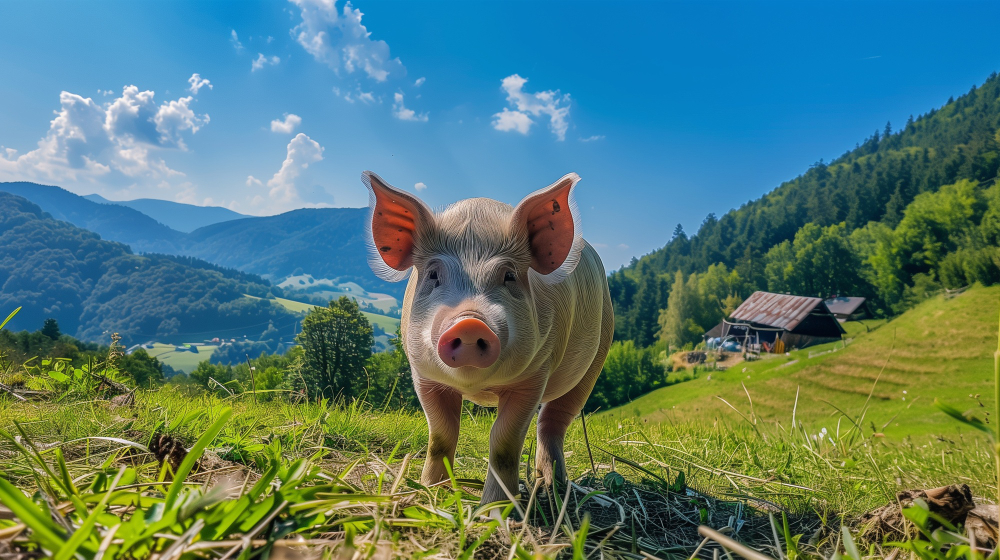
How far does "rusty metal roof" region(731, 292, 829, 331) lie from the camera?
31.5 metres

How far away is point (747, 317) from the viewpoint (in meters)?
35.7

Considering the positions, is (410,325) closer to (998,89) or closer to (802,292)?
(802,292)

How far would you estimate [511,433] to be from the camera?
8.36ft

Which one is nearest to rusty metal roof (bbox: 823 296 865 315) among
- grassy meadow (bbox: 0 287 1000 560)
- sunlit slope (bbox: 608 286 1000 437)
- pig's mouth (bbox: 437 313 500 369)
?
sunlit slope (bbox: 608 286 1000 437)

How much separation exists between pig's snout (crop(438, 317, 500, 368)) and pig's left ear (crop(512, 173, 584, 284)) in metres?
0.76

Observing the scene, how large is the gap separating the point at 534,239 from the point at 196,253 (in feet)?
705

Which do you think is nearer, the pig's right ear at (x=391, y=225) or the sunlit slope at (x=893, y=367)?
the pig's right ear at (x=391, y=225)

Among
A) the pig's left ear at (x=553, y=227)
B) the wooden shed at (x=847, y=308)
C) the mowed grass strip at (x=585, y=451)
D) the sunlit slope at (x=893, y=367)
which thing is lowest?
the sunlit slope at (x=893, y=367)

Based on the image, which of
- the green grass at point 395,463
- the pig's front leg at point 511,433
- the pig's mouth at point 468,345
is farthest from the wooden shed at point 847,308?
the pig's mouth at point 468,345

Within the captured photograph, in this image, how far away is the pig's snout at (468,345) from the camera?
1.97 meters

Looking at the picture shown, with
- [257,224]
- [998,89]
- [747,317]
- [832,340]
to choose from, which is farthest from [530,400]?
[257,224]

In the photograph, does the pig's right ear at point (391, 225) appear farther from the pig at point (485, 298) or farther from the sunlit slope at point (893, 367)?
the sunlit slope at point (893, 367)

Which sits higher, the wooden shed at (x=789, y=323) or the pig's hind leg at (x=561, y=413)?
the pig's hind leg at (x=561, y=413)

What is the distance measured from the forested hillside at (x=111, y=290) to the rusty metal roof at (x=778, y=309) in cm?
7591
